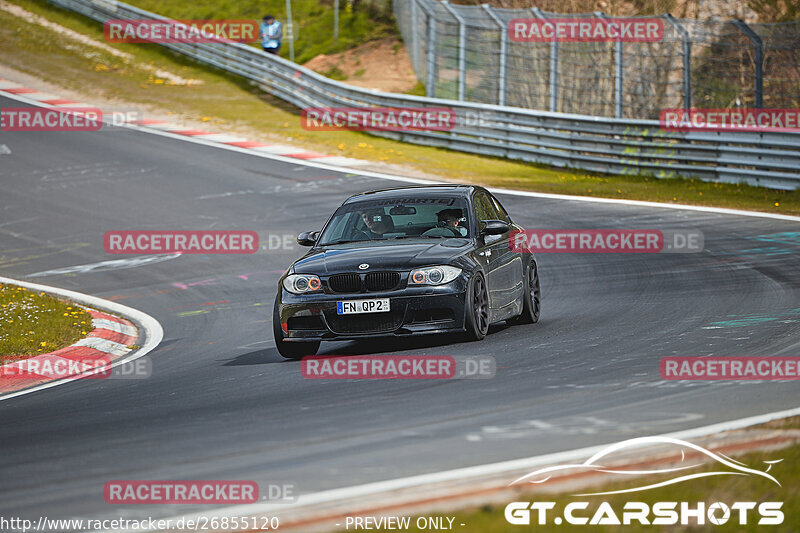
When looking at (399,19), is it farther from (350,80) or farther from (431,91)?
(431,91)

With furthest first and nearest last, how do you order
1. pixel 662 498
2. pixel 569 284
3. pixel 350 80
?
pixel 350 80 < pixel 569 284 < pixel 662 498

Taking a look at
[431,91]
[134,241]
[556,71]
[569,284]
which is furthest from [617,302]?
[431,91]

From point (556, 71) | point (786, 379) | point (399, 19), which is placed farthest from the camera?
point (399, 19)

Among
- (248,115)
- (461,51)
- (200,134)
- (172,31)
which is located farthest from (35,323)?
(172,31)

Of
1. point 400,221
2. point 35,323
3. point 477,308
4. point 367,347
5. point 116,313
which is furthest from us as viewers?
point 116,313

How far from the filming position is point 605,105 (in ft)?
Answer: 89.4

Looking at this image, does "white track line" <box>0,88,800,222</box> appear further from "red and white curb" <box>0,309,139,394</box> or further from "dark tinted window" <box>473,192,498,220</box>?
"red and white curb" <box>0,309,139,394</box>

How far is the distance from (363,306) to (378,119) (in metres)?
20.3

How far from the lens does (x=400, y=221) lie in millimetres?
10891

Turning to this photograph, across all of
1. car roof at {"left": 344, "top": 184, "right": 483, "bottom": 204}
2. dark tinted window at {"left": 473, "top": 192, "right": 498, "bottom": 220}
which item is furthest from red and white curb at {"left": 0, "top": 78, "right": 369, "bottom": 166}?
car roof at {"left": 344, "top": 184, "right": 483, "bottom": 204}

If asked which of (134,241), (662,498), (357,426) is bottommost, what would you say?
(134,241)

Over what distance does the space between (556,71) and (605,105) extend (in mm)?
1680

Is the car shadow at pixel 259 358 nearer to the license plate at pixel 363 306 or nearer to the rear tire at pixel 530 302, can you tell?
the license plate at pixel 363 306

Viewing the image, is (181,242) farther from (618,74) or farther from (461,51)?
(461,51)
